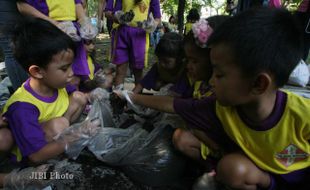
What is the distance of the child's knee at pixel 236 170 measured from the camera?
1134 millimetres

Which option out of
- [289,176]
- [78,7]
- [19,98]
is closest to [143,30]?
[78,7]

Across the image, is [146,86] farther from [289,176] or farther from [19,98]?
[289,176]

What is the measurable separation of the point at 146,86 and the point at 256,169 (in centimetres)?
108

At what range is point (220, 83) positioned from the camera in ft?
3.41

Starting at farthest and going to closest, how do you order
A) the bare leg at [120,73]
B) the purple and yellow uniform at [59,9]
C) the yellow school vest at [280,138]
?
the bare leg at [120,73]
the purple and yellow uniform at [59,9]
the yellow school vest at [280,138]

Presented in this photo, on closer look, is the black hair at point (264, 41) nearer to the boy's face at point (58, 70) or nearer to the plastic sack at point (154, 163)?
the plastic sack at point (154, 163)

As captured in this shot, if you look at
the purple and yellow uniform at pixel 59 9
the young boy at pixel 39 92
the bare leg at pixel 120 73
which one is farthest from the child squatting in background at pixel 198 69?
the bare leg at pixel 120 73

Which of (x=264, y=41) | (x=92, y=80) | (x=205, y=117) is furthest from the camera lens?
(x=92, y=80)

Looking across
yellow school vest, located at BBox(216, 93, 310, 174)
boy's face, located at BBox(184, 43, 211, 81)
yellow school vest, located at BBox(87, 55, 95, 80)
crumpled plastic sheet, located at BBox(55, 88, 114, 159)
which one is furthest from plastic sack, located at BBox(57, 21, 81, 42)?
yellow school vest, located at BBox(216, 93, 310, 174)

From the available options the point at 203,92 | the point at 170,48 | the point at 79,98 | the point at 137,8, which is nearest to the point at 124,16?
the point at 137,8

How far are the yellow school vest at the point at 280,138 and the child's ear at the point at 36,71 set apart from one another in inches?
35.1

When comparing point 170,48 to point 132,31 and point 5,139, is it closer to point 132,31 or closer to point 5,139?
point 132,31

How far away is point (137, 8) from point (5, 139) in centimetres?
167

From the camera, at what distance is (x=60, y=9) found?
202 centimetres
